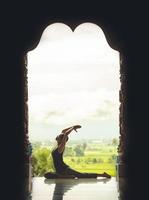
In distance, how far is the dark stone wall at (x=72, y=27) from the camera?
24.2 ft

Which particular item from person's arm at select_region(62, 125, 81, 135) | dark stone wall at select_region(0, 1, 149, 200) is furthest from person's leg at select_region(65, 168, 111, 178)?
→ dark stone wall at select_region(0, 1, 149, 200)

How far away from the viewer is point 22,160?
7410 millimetres

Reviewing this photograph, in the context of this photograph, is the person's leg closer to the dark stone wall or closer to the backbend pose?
the backbend pose

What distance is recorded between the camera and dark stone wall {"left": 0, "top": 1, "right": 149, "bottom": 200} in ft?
24.2

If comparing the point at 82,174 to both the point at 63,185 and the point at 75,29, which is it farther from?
the point at 75,29

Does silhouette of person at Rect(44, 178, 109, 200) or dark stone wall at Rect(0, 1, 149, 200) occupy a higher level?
dark stone wall at Rect(0, 1, 149, 200)

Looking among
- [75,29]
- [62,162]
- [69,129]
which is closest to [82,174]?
[62,162]

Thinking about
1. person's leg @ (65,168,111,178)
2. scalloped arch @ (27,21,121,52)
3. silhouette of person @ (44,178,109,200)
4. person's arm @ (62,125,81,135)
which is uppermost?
scalloped arch @ (27,21,121,52)

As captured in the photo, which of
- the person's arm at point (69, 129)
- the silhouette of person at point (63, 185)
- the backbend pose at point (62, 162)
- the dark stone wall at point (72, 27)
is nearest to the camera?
the silhouette of person at point (63, 185)

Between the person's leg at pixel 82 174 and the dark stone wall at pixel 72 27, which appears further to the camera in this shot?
the person's leg at pixel 82 174

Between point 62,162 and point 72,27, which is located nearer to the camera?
point 72,27

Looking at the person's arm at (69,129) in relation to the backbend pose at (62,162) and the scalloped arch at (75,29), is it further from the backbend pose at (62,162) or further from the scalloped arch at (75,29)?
the scalloped arch at (75,29)

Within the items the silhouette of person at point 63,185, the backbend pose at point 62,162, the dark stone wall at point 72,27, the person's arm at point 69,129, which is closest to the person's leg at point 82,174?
the backbend pose at point 62,162

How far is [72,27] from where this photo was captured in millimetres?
7461
